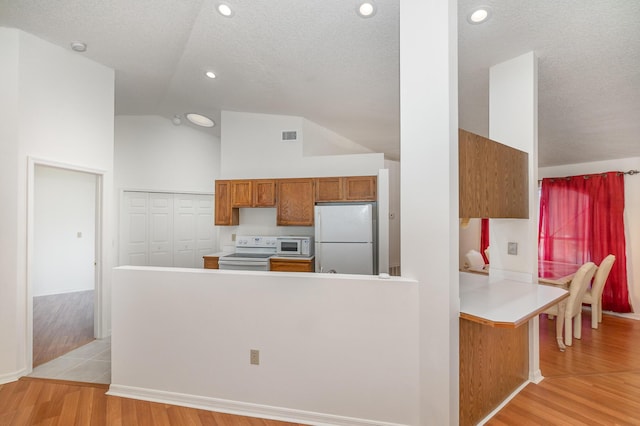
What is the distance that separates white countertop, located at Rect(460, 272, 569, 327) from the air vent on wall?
3.21 metres

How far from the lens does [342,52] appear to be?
8.70ft

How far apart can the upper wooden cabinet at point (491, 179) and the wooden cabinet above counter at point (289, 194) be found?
195 centimetres

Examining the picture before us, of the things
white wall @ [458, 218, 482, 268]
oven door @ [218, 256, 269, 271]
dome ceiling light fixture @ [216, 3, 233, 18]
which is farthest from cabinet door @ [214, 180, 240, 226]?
white wall @ [458, 218, 482, 268]

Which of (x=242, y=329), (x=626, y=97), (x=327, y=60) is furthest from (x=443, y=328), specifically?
(x=626, y=97)

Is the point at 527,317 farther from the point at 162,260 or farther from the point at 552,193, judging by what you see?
the point at 162,260

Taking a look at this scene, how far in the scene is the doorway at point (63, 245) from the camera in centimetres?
442

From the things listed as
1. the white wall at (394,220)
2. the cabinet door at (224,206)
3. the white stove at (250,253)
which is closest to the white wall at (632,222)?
the white wall at (394,220)

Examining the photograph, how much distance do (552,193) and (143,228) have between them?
278 inches

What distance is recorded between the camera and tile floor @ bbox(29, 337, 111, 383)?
2500mm

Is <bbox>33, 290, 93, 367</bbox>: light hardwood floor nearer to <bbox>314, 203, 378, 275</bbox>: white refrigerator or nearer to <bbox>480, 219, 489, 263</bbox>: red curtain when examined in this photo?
<bbox>314, 203, 378, 275</bbox>: white refrigerator

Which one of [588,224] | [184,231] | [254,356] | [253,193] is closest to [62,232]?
[184,231]

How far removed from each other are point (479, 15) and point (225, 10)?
197 centimetres

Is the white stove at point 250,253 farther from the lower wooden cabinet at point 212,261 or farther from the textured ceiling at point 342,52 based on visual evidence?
the textured ceiling at point 342,52

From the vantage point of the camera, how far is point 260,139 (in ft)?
15.3
